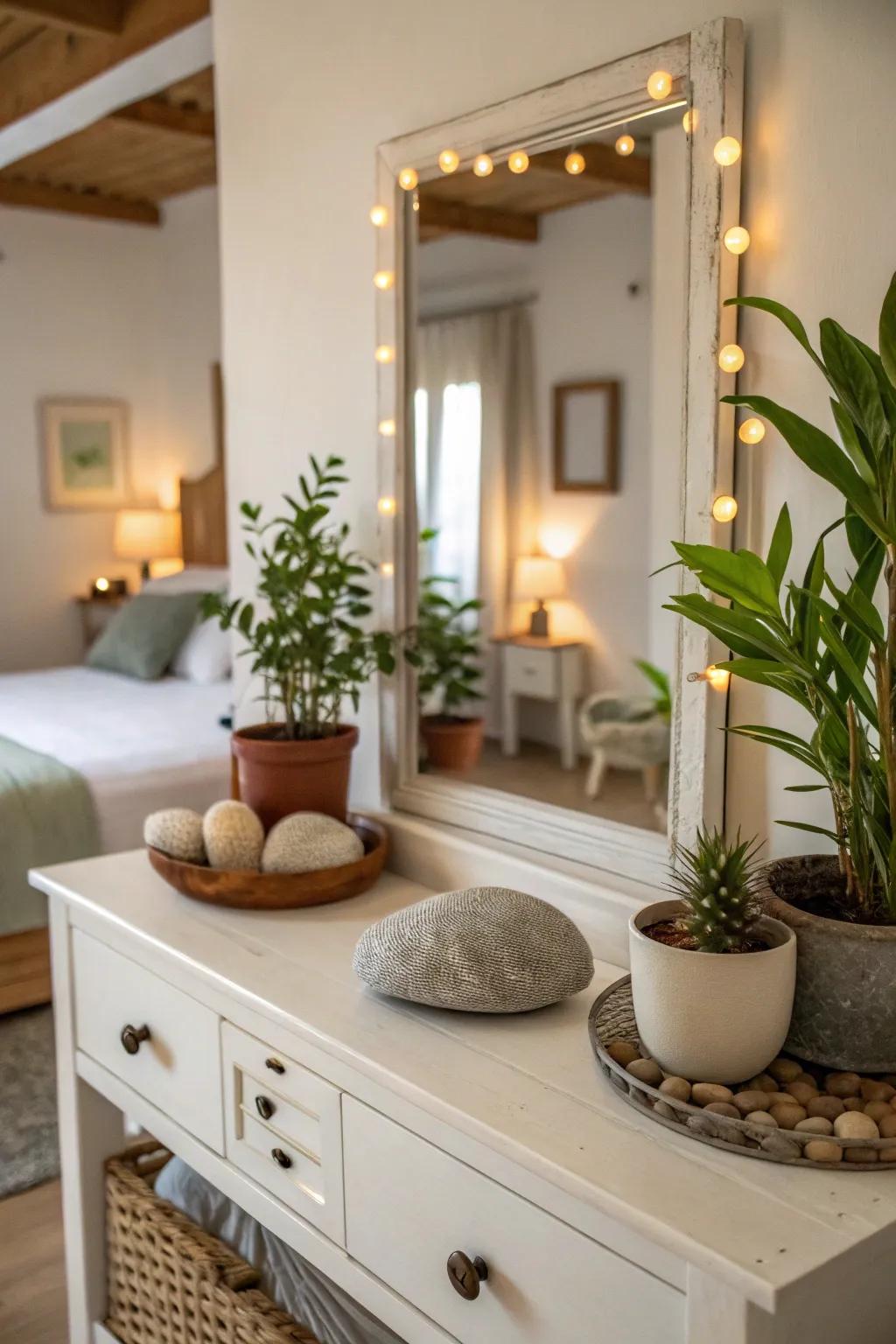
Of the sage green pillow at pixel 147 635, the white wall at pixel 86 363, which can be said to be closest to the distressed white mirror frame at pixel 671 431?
the sage green pillow at pixel 147 635

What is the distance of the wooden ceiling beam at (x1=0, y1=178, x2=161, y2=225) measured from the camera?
213 inches

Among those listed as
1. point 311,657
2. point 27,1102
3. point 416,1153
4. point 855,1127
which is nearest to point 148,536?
point 27,1102

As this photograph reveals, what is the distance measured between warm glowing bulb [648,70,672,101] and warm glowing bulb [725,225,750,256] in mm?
189

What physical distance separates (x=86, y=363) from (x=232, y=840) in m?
4.51

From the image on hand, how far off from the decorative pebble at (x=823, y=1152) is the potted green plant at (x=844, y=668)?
0.14 metres

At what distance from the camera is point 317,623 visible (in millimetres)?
2045

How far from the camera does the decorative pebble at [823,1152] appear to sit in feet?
3.31

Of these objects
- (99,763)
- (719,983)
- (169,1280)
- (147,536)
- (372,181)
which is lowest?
(169,1280)

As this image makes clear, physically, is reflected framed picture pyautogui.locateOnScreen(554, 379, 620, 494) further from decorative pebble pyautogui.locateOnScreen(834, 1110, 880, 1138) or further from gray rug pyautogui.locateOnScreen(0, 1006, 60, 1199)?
gray rug pyautogui.locateOnScreen(0, 1006, 60, 1199)

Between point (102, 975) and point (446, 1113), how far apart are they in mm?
799

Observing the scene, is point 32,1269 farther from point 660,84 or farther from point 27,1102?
point 660,84

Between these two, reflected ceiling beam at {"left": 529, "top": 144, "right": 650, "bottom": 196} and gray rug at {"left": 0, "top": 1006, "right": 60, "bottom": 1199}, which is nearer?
reflected ceiling beam at {"left": 529, "top": 144, "right": 650, "bottom": 196}

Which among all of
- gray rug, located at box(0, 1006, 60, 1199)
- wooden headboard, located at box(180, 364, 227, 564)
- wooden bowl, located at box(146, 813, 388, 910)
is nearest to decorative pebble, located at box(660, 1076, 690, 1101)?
wooden bowl, located at box(146, 813, 388, 910)

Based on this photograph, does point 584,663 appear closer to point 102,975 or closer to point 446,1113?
point 446,1113
